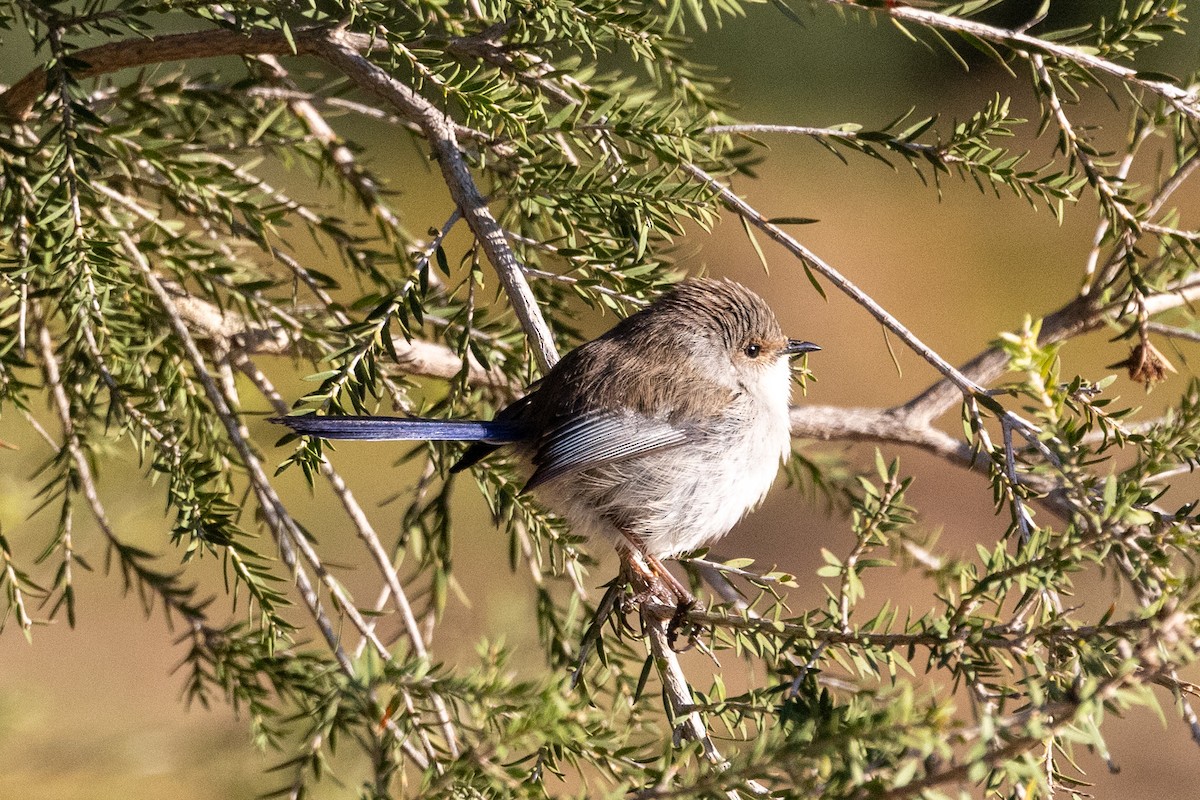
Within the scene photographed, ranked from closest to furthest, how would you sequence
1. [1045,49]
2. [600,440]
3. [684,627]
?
[1045,49]
[684,627]
[600,440]

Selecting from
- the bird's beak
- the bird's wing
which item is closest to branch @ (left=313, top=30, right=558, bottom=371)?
the bird's wing

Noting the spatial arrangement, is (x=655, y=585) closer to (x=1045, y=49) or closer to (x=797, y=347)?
(x=797, y=347)

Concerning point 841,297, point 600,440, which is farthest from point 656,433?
point 841,297

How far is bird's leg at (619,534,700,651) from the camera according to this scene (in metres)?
2.23

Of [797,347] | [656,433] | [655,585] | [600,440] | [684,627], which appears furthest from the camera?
[797,347]

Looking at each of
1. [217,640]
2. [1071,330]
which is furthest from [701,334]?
[217,640]

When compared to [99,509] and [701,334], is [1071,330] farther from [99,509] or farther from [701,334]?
[99,509]

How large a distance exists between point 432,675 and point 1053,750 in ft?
2.95

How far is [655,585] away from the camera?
256 cm

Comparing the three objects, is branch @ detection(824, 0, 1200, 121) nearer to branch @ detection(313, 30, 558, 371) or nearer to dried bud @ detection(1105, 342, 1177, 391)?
dried bud @ detection(1105, 342, 1177, 391)

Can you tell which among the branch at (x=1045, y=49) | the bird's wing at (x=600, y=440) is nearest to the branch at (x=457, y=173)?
the bird's wing at (x=600, y=440)

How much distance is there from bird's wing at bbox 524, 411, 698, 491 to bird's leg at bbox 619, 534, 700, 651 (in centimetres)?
22

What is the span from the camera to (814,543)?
28.1 ft

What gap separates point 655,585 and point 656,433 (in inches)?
19.4
